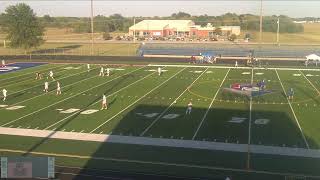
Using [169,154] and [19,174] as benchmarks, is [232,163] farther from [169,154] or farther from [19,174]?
[19,174]

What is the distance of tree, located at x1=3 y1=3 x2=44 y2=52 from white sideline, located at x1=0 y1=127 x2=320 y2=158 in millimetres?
44233

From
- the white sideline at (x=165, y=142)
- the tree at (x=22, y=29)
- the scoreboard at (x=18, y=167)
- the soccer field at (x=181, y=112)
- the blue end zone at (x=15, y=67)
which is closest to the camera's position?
the scoreboard at (x=18, y=167)

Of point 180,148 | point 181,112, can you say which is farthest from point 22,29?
point 180,148

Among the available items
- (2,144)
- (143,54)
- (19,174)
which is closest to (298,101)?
(2,144)

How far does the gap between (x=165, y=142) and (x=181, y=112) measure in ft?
21.1

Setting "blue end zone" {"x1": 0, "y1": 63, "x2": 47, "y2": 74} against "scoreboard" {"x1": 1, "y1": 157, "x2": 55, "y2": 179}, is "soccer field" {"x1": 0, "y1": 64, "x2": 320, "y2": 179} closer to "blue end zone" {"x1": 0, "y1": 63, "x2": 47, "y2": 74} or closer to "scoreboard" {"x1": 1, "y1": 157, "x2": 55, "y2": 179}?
"blue end zone" {"x1": 0, "y1": 63, "x2": 47, "y2": 74}

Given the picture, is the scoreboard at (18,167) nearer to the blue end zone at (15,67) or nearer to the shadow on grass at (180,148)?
the shadow on grass at (180,148)

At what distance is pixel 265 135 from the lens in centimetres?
2261

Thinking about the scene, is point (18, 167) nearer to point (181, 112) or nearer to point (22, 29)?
point (181, 112)

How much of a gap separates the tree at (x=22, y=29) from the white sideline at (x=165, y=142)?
4423 cm

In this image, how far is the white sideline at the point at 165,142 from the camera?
65.7ft

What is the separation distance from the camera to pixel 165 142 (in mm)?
21469

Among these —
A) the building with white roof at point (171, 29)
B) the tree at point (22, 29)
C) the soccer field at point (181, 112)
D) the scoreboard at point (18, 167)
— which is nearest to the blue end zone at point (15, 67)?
the soccer field at point (181, 112)

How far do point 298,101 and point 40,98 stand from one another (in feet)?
57.7
